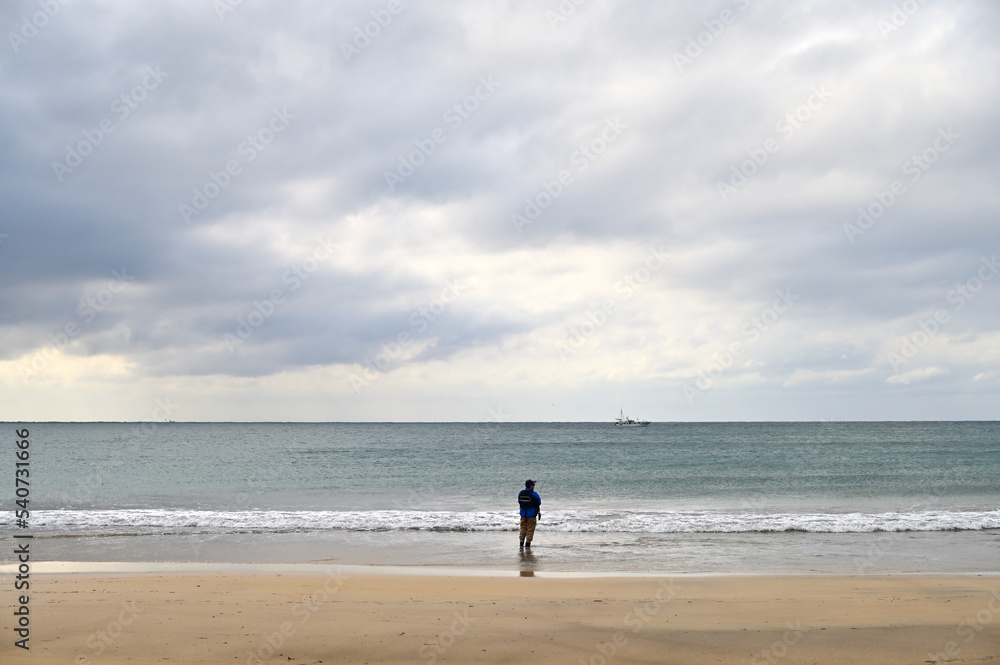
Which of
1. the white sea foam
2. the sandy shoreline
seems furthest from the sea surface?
the sandy shoreline

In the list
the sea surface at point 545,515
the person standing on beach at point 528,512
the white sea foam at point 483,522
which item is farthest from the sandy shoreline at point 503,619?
the white sea foam at point 483,522

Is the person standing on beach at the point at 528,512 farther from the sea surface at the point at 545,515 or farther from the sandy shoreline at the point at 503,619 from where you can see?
the sandy shoreline at the point at 503,619

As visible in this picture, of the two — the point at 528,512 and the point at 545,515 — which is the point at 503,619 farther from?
the point at 545,515

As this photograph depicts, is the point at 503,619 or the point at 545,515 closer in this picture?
the point at 503,619

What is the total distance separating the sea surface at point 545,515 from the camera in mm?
16375

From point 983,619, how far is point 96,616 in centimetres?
1344

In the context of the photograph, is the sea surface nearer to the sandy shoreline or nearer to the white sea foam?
the white sea foam

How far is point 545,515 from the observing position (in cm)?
2359

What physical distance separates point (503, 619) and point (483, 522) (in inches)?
461

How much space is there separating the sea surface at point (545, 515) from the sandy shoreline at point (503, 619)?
2496 millimetres

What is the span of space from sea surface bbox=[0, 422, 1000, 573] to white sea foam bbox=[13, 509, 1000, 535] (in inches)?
3.6

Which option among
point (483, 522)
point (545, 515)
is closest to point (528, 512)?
point (483, 522)

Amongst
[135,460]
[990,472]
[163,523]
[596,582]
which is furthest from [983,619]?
[135,460]

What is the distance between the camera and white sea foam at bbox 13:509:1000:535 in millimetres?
20859
